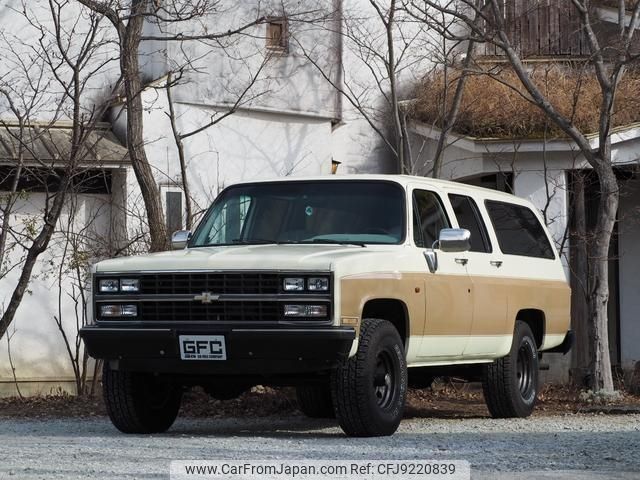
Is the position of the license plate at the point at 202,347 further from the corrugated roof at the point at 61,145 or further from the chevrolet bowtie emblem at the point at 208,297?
the corrugated roof at the point at 61,145

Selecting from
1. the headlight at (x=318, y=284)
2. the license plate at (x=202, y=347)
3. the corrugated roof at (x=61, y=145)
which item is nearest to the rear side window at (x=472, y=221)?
the headlight at (x=318, y=284)

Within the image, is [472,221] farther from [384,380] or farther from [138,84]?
[138,84]

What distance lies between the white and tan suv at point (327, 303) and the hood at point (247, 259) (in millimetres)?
11

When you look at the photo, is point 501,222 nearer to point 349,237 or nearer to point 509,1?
point 349,237

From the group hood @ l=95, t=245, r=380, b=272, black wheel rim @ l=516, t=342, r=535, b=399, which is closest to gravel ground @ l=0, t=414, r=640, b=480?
black wheel rim @ l=516, t=342, r=535, b=399

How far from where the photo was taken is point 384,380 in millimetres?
9602

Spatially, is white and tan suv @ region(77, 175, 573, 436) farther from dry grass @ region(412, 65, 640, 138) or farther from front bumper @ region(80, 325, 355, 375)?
dry grass @ region(412, 65, 640, 138)

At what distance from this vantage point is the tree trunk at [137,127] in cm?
1451

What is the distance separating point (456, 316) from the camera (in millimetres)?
10555

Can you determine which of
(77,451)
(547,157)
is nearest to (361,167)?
(547,157)

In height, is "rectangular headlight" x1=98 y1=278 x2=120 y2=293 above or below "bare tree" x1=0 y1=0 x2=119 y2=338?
below

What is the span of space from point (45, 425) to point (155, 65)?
7646 mm

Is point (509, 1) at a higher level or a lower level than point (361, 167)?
higher

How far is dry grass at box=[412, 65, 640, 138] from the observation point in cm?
1698
